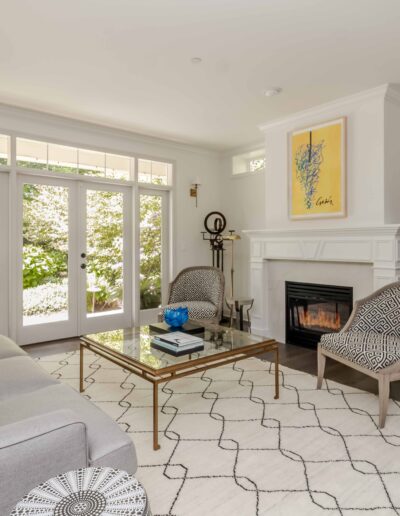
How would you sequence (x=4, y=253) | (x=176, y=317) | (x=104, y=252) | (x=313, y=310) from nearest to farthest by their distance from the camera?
(x=176, y=317)
(x=4, y=253)
(x=313, y=310)
(x=104, y=252)

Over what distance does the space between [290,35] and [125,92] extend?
169 cm

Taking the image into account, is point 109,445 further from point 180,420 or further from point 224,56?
point 224,56

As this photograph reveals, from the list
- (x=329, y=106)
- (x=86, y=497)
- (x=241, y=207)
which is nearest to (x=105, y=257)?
(x=241, y=207)

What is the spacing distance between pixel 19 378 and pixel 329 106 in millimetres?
3785

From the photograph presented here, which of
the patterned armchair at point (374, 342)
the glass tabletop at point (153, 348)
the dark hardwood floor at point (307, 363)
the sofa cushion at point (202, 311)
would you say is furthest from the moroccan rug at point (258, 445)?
the sofa cushion at point (202, 311)

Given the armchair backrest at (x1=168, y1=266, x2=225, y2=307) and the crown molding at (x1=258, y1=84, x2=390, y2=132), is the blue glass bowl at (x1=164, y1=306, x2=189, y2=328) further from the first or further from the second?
the crown molding at (x1=258, y1=84, x2=390, y2=132)

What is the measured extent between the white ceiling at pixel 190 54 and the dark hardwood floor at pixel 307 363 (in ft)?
8.61

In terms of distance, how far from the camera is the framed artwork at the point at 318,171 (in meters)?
3.94

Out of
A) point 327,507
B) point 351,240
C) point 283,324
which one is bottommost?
point 327,507

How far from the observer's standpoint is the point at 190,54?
298cm

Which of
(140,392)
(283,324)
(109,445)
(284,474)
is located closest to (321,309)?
(283,324)

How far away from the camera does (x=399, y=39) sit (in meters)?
2.76

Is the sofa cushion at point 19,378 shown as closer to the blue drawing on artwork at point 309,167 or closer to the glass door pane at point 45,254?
the glass door pane at point 45,254

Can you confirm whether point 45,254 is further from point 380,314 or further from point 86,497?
point 86,497
